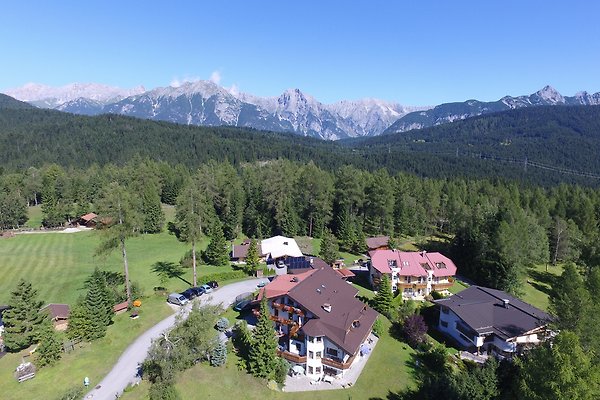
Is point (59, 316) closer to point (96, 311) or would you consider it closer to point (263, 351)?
point (96, 311)

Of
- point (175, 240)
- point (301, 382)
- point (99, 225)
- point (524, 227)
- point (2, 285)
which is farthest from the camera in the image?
point (175, 240)

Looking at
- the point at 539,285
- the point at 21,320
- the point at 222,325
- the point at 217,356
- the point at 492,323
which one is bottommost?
the point at 539,285

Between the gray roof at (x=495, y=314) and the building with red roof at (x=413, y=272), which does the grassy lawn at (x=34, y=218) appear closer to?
the building with red roof at (x=413, y=272)

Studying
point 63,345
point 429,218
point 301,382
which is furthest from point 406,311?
point 429,218

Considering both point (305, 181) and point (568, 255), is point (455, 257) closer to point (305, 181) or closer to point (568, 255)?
point (568, 255)

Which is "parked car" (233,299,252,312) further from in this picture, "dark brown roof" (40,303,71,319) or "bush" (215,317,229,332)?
"dark brown roof" (40,303,71,319)

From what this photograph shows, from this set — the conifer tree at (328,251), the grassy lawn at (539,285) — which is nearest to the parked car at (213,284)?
the conifer tree at (328,251)

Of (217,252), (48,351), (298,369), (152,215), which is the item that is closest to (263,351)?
(298,369)
